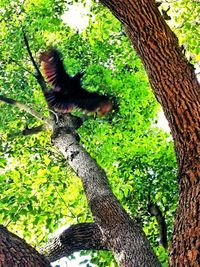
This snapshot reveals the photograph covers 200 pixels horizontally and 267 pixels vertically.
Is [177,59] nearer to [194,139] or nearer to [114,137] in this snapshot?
[194,139]

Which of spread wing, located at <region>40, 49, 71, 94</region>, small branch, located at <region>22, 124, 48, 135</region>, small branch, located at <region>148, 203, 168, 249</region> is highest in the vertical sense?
spread wing, located at <region>40, 49, 71, 94</region>

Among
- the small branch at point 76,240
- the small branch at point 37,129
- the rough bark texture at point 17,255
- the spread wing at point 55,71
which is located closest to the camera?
the rough bark texture at point 17,255

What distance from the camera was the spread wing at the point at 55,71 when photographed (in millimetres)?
9383

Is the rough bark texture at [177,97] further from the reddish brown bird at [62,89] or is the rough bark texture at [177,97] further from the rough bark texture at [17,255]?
the reddish brown bird at [62,89]

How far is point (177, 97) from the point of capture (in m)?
4.04

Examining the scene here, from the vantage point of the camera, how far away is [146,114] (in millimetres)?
12688

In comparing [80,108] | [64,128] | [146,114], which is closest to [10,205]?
[64,128]

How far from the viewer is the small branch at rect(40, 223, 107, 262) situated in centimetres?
570

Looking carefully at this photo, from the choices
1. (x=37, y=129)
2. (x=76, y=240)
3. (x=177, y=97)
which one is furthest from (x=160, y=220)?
(x=177, y=97)

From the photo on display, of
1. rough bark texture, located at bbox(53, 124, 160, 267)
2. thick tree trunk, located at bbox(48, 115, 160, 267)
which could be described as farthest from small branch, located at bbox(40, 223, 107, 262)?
rough bark texture, located at bbox(53, 124, 160, 267)

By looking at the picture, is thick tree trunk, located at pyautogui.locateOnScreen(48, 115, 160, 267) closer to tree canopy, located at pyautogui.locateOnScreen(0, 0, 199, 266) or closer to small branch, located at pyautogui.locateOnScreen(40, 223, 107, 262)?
small branch, located at pyautogui.locateOnScreen(40, 223, 107, 262)

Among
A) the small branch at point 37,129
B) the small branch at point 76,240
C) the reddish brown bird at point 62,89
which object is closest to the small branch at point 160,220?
the reddish brown bird at point 62,89

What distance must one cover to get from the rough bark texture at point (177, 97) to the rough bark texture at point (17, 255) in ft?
3.70

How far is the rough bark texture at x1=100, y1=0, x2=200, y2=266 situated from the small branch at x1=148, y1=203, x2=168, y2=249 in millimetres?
7124
